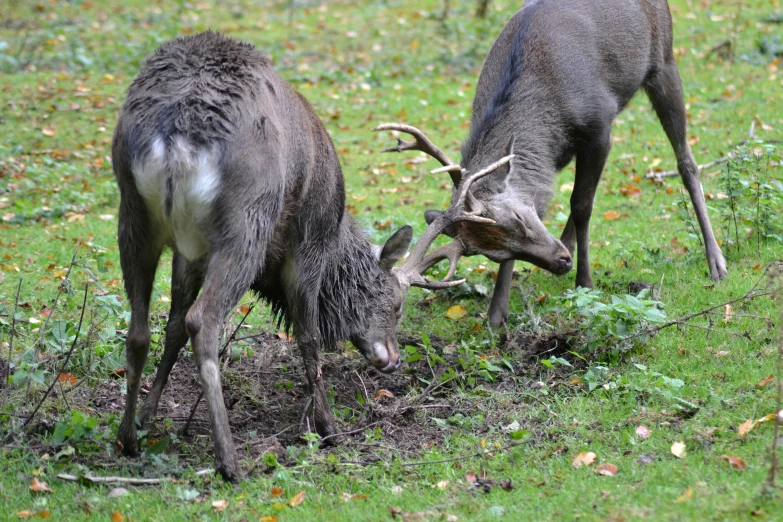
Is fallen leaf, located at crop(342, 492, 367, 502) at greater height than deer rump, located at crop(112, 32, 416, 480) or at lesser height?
lesser

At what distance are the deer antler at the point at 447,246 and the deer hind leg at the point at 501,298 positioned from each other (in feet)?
2.69

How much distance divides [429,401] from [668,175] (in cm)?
522

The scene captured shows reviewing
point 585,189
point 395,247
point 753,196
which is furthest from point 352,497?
point 753,196

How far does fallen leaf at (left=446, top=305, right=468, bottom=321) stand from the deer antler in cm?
100

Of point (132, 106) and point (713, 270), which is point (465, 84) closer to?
point (713, 270)

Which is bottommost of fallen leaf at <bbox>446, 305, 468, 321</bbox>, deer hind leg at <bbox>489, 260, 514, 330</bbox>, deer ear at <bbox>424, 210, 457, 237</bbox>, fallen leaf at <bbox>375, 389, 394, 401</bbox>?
fallen leaf at <bbox>446, 305, 468, 321</bbox>

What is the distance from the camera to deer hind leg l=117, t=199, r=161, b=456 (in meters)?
4.50

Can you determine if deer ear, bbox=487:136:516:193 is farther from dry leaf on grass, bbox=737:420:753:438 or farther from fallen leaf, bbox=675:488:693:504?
fallen leaf, bbox=675:488:693:504

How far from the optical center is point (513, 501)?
415 centimetres

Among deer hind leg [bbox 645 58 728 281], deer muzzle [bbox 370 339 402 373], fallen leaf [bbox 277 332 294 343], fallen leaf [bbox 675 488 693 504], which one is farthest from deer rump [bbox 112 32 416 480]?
deer hind leg [bbox 645 58 728 281]

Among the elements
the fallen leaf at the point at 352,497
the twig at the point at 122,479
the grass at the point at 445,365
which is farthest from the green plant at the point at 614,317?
the twig at the point at 122,479

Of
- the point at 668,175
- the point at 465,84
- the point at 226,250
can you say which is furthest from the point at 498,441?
the point at 465,84

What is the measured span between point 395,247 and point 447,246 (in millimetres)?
516

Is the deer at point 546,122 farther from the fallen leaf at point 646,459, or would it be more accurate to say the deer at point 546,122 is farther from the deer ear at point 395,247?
the fallen leaf at point 646,459
